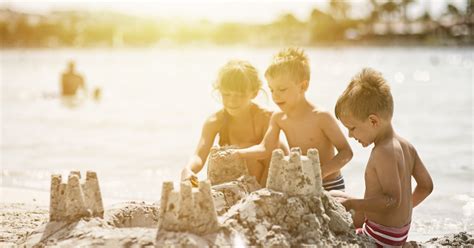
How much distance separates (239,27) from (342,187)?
166459 millimetres

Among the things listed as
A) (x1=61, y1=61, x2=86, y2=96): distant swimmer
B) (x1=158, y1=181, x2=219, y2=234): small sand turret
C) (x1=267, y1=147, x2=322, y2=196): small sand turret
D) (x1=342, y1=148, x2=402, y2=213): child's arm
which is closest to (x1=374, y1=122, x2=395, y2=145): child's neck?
(x1=342, y1=148, x2=402, y2=213): child's arm

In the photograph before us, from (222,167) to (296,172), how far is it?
1003 millimetres

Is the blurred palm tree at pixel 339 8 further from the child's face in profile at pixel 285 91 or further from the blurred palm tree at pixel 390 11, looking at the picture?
the child's face in profile at pixel 285 91

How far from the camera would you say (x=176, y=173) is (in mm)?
→ 8883

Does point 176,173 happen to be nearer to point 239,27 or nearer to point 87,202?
point 87,202

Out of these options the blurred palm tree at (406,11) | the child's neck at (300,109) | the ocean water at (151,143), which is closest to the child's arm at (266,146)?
the child's neck at (300,109)

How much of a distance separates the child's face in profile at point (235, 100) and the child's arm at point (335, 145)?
0.62 meters

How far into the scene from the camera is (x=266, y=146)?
480 cm

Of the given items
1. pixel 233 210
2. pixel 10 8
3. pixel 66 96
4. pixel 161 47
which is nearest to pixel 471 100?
pixel 66 96

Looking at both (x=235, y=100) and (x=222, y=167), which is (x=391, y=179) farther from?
(x=235, y=100)

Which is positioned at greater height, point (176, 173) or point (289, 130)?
point (289, 130)

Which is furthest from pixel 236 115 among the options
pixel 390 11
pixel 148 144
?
pixel 390 11

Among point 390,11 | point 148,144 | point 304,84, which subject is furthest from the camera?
point 390,11

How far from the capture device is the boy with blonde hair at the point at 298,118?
16.1ft
